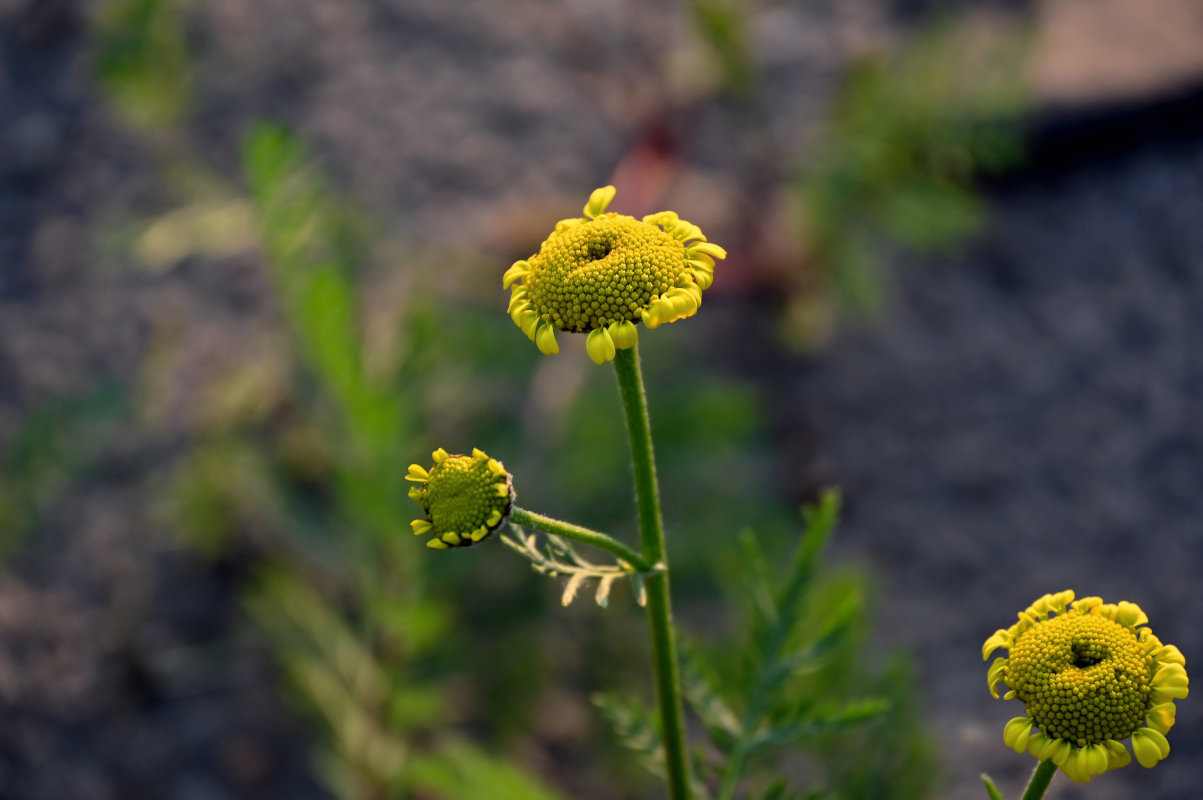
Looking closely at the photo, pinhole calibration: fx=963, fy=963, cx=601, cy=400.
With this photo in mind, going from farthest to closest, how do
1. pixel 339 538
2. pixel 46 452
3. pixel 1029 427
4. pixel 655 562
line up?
pixel 1029 427 → pixel 339 538 → pixel 46 452 → pixel 655 562

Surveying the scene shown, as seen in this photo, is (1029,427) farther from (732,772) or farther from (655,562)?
(655,562)

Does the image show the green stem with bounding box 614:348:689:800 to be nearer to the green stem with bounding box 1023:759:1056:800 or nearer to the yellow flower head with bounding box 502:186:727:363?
the yellow flower head with bounding box 502:186:727:363

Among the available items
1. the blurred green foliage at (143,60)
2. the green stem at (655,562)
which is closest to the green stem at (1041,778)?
the green stem at (655,562)

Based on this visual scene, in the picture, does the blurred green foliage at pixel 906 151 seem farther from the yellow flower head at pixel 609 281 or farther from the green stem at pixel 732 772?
the yellow flower head at pixel 609 281

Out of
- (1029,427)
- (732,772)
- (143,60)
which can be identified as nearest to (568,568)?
(732,772)

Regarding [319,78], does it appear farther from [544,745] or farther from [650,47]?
[544,745]
